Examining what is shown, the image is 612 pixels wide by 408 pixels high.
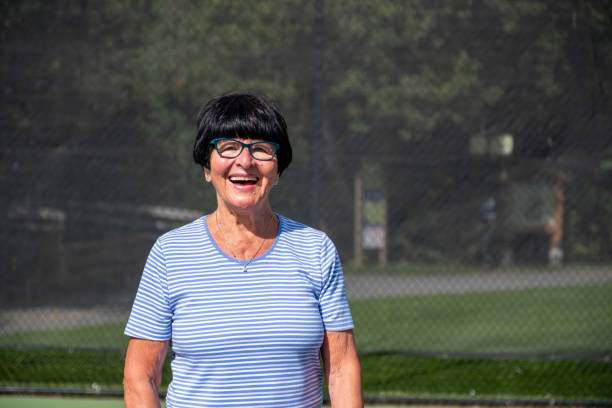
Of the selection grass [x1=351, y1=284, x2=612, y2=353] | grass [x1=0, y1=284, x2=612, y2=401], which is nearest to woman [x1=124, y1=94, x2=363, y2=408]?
grass [x1=0, y1=284, x2=612, y2=401]

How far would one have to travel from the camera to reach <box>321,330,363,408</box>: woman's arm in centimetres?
172

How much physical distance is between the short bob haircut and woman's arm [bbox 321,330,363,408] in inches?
19.8

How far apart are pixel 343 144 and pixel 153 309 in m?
3.17

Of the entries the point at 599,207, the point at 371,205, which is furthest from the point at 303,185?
the point at 599,207

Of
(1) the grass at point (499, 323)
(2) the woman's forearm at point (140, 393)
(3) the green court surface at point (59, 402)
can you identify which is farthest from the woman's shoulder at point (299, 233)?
(1) the grass at point (499, 323)

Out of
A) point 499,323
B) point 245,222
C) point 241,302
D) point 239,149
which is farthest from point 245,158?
point 499,323

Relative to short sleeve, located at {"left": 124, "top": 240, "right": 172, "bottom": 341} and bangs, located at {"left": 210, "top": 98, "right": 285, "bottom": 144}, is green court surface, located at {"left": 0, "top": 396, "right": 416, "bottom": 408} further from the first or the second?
bangs, located at {"left": 210, "top": 98, "right": 285, "bottom": 144}

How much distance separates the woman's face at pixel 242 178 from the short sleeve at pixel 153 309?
235 millimetres

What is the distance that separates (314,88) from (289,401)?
3.26 meters

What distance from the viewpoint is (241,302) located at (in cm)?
164

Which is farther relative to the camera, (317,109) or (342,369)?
(317,109)

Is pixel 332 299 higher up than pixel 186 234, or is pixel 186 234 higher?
pixel 186 234

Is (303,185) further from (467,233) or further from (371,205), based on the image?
(467,233)

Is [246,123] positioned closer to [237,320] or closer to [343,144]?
[237,320]
